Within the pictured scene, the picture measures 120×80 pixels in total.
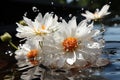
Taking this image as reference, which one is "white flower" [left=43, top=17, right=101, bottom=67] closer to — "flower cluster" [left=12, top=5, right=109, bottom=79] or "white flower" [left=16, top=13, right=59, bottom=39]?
"flower cluster" [left=12, top=5, right=109, bottom=79]

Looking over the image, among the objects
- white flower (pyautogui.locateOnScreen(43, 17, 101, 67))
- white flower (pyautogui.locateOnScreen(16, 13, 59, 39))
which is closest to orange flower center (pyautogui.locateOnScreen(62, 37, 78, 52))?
white flower (pyautogui.locateOnScreen(43, 17, 101, 67))

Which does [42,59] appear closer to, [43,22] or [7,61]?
[43,22]

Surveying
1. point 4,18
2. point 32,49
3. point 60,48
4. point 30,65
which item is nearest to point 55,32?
point 60,48

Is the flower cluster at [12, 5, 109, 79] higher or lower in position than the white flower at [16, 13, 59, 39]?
lower

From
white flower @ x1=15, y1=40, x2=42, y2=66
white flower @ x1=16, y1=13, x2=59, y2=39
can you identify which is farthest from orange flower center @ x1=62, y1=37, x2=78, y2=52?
white flower @ x1=15, y1=40, x2=42, y2=66

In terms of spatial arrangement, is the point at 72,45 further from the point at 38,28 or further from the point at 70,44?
the point at 38,28

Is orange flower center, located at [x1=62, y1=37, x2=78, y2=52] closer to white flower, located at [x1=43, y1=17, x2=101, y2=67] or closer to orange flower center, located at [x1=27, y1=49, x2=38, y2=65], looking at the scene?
white flower, located at [x1=43, y1=17, x2=101, y2=67]

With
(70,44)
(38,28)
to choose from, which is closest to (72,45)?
(70,44)

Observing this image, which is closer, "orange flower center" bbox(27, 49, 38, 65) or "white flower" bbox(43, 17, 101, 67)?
"white flower" bbox(43, 17, 101, 67)
